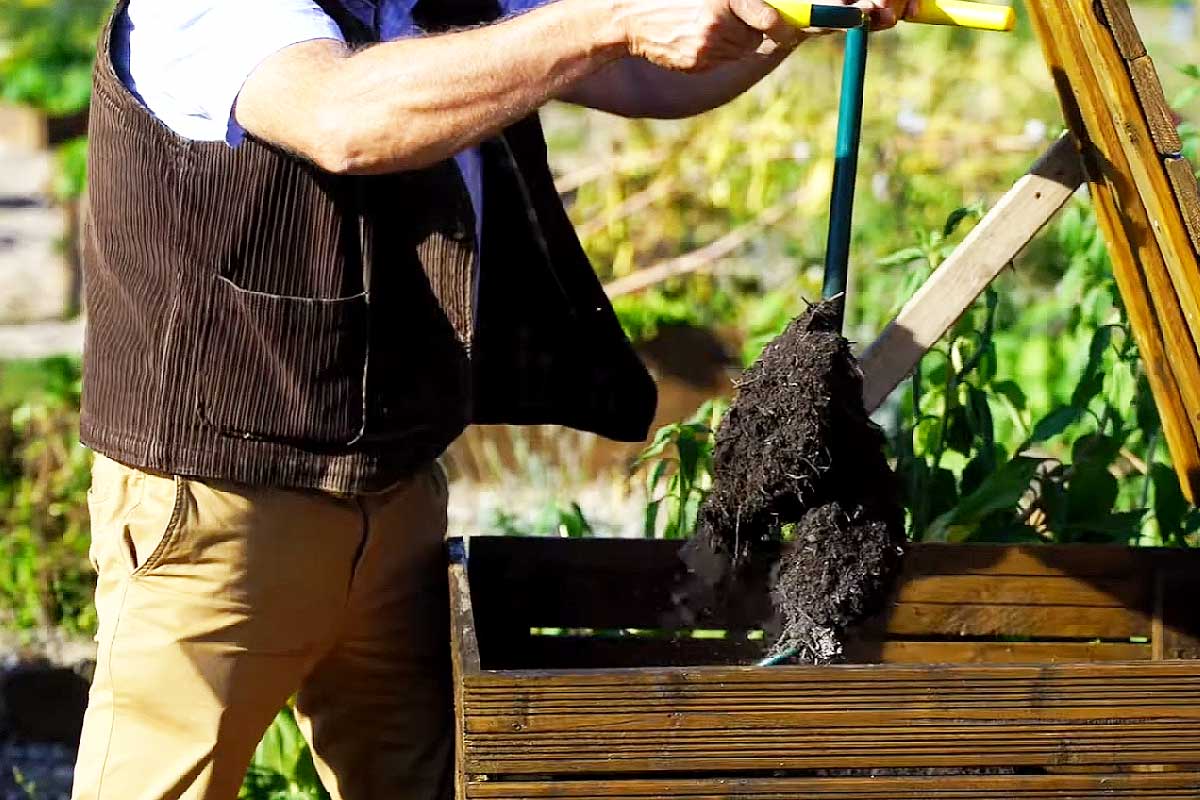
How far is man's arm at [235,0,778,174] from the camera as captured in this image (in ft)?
5.65

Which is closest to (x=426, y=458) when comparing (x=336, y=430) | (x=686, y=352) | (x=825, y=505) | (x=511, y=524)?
(x=336, y=430)

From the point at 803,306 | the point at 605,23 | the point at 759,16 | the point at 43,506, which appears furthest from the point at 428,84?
the point at 803,306

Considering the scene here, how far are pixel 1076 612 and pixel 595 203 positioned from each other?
348 centimetres

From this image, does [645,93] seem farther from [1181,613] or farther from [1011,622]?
[1181,613]

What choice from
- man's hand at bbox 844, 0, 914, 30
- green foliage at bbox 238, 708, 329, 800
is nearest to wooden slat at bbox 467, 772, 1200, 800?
man's hand at bbox 844, 0, 914, 30

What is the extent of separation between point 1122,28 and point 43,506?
281cm

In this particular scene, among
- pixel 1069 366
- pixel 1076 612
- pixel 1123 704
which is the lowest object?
pixel 1123 704

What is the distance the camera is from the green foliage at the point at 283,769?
110 inches

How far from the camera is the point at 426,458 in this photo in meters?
2.15

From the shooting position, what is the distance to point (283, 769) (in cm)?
286

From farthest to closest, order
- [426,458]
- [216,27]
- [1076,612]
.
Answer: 1. [1076,612]
2. [426,458]
3. [216,27]

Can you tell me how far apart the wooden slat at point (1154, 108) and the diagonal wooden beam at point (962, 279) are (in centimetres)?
22

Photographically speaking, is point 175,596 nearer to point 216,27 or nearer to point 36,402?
point 216,27

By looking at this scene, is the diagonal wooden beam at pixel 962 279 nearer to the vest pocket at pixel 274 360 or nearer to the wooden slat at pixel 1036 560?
the wooden slat at pixel 1036 560
